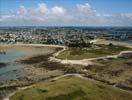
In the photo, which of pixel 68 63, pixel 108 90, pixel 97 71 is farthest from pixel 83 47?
pixel 108 90

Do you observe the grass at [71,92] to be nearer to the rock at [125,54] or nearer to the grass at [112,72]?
the grass at [112,72]

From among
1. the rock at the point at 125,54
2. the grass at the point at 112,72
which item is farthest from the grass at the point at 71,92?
the rock at the point at 125,54

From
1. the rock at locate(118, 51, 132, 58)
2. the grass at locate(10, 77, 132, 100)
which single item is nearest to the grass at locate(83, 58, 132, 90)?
the grass at locate(10, 77, 132, 100)

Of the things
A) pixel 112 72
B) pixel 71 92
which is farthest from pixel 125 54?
pixel 71 92

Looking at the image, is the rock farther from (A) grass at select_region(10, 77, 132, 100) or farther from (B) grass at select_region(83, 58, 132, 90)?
(A) grass at select_region(10, 77, 132, 100)

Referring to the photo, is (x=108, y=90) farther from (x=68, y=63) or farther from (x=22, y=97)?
(x=68, y=63)

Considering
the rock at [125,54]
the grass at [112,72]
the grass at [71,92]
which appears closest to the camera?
the grass at [71,92]

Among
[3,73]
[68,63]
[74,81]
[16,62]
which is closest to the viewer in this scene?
[74,81]

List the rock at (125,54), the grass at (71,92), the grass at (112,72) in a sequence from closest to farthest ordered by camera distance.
Result: 1. the grass at (71,92)
2. the grass at (112,72)
3. the rock at (125,54)

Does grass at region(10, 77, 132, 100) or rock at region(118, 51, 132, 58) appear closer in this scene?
grass at region(10, 77, 132, 100)
